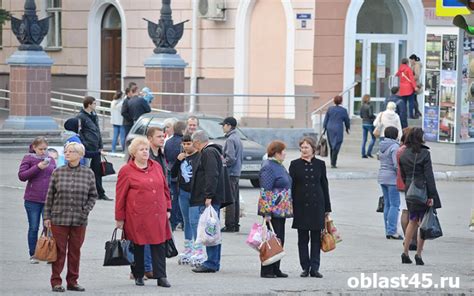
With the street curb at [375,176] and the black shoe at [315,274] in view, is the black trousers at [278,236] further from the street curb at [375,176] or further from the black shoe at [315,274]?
the street curb at [375,176]

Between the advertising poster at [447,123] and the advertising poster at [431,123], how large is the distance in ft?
0.40

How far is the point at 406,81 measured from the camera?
3198cm

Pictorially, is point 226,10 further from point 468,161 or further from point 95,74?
point 468,161

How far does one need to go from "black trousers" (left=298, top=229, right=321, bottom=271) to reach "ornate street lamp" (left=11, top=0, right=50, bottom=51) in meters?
18.6

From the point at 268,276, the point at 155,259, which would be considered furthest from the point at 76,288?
the point at 268,276

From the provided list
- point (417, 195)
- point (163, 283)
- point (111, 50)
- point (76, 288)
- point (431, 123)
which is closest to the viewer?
point (76, 288)

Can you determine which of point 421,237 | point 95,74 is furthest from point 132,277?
point 95,74

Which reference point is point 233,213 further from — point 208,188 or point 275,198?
point 275,198

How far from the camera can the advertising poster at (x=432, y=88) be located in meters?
29.4

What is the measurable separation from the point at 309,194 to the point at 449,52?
15.9 metres

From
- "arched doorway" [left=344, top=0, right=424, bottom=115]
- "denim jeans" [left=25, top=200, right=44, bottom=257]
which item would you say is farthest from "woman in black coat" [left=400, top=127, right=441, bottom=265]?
"arched doorway" [left=344, top=0, right=424, bottom=115]

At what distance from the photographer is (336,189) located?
2506 centimetres

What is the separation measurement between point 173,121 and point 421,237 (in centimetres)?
433

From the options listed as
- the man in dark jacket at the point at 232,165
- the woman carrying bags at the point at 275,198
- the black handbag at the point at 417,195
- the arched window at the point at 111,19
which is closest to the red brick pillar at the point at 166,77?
the arched window at the point at 111,19
